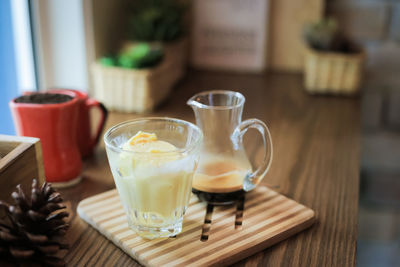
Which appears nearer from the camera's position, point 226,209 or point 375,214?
point 226,209

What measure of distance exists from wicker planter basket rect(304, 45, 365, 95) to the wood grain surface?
1.4 inches

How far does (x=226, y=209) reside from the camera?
2.34 feet

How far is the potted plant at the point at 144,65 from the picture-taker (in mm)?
1158

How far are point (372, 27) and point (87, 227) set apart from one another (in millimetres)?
1136

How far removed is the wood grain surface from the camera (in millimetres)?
626

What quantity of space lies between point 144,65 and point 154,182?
616 millimetres

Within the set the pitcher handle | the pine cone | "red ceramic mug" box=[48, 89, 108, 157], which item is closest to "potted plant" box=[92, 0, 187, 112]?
"red ceramic mug" box=[48, 89, 108, 157]

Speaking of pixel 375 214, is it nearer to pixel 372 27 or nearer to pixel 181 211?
pixel 372 27

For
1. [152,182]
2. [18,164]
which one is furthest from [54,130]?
[152,182]

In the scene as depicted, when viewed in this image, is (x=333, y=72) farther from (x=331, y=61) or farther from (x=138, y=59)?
(x=138, y=59)

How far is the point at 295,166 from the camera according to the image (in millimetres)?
909

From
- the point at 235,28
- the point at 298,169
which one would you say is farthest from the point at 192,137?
the point at 235,28

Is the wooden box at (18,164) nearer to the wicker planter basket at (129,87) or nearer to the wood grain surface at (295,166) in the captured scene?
the wood grain surface at (295,166)

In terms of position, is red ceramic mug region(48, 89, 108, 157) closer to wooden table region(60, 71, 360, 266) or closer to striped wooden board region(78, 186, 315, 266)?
wooden table region(60, 71, 360, 266)
